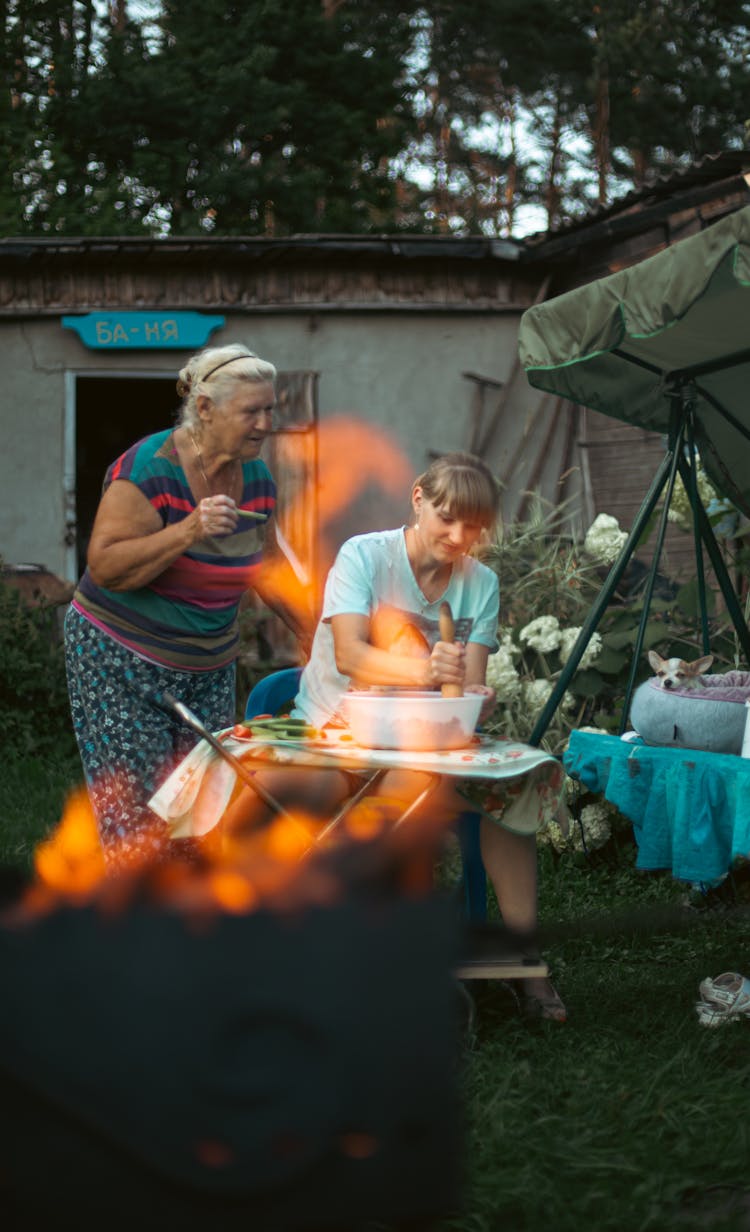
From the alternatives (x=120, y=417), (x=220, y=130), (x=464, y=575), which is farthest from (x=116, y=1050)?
(x=220, y=130)

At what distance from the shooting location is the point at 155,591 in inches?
123

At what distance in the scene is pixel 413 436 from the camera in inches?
352

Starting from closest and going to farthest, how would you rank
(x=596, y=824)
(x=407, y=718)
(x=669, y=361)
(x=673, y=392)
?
(x=407, y=718) < (x=673, y=392) < (x=669, y=361) < (x=596, y=824)

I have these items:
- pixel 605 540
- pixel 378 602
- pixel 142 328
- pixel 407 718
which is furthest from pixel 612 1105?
pixel 142 328

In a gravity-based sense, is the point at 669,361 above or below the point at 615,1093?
above

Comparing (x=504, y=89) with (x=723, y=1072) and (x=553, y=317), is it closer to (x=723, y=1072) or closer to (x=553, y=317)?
(x=553, y=317)

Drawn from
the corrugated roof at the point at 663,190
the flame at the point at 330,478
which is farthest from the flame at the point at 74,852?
the corrugated roof at the point at 663,190

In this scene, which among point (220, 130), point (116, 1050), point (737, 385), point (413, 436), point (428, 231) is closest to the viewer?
point (116, 1050)

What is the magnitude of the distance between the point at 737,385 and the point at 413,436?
199 inches

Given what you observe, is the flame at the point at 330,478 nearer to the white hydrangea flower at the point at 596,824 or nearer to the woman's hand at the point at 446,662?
the white hydrangea flower at the point at 596,824

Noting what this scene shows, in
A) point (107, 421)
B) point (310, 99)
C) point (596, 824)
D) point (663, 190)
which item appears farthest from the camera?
point (310, 99)

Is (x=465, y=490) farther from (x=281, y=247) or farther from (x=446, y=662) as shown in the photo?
(x=281, y=247)

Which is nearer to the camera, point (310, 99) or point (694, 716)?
point (694, 716)

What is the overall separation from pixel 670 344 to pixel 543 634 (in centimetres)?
180
